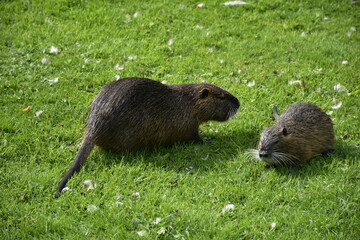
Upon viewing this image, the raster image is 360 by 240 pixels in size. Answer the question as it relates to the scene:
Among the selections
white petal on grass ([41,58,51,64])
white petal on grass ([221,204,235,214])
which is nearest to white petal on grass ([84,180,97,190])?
white petal on grass ([221,204,235,214])

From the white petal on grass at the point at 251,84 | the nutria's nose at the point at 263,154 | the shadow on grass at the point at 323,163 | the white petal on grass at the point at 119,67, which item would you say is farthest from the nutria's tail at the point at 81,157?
the white petal on grass at the point at 251,84

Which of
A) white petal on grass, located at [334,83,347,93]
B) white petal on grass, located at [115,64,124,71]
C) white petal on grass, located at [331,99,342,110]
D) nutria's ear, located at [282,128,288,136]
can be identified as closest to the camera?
nutria's ear, located at [282,128,288,136]

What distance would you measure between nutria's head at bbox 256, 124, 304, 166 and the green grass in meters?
0.15

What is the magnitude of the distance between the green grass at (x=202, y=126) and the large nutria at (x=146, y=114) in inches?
5.9

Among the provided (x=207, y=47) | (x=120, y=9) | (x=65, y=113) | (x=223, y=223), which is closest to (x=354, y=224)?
(x=223, y=223)

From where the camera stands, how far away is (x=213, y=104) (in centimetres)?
496

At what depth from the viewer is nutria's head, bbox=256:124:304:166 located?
A: 4312 millimetres

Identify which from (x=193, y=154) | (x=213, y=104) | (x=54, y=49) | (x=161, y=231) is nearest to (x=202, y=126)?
(x=213, y=104)

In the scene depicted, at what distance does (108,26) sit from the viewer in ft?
23.0

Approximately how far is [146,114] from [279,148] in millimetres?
1318

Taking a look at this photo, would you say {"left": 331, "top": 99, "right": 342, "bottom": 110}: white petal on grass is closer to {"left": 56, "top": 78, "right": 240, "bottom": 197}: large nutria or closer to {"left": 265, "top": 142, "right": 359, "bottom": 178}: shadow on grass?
{"left": 265, "top": 142, "right": 359, "bottom": 178}: shadow on grass

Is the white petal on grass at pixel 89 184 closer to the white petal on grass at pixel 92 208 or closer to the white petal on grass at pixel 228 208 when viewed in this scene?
the white petal on grass at pixel 92 208

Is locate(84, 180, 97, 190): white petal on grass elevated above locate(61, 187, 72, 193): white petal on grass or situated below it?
below

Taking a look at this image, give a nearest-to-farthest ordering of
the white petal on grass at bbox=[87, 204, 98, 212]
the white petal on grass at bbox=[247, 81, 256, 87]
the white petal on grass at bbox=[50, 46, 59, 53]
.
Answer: the white petal on grass at bbox=[87, 204, 98, 212], the white petal on grass at bbox=[247, 81, 256, 87], the white petal on grass at bbox=[50, 46, 59, 53]
